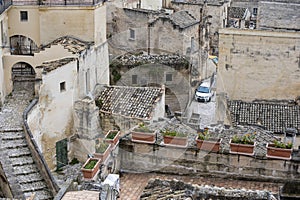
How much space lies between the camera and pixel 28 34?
28.2 m

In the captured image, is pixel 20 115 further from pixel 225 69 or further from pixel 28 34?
pixel 225 69

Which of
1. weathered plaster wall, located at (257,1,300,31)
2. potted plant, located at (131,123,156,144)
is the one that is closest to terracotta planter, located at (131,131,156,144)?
potted plant, located at (131,123,156,144)

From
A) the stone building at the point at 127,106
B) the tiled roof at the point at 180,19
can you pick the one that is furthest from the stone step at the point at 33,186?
the tiled roof at the point at 180,19

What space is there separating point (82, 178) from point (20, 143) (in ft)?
29.1

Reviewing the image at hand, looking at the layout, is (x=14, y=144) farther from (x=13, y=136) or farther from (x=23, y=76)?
(x=23, y=76)

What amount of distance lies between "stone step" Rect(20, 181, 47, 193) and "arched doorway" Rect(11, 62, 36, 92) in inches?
286

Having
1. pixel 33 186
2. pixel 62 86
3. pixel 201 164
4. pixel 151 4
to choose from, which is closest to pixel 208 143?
pixel 201 164

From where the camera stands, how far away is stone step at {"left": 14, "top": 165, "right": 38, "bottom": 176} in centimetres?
2023

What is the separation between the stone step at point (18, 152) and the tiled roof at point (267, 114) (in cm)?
1013

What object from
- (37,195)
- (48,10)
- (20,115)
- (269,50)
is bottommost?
(37,195)

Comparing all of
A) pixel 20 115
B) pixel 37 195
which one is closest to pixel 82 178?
pixel 37 195

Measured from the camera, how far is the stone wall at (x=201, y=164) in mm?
14641

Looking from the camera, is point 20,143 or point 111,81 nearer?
point 20,143

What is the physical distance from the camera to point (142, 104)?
26812mm
